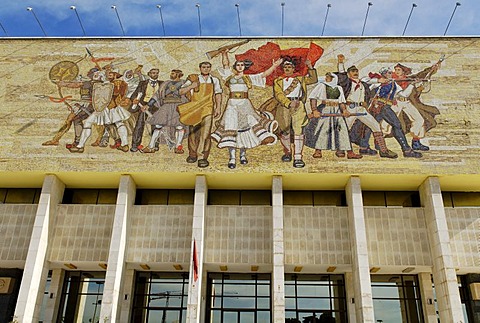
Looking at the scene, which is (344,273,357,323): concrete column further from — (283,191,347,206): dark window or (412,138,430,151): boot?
(412,138,430,151): boot

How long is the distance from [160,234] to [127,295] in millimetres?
3676

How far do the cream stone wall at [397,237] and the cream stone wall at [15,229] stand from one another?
55.9 feet

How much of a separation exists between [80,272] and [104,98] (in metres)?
9.48

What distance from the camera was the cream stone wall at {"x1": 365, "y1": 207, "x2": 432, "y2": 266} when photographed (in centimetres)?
2181

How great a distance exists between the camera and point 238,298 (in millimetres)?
23875

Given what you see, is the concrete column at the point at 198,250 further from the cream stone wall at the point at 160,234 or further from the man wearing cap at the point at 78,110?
the man wearing cap at the point at 78,110

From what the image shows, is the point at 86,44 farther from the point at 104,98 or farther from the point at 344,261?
the point at 344,261

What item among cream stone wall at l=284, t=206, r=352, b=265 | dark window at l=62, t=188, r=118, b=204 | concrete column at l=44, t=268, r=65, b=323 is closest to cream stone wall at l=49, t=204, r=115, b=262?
dark window at l=62, t=188, r=118, b=204

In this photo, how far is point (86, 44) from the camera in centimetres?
2534

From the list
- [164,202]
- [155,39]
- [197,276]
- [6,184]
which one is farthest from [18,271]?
[155,39]

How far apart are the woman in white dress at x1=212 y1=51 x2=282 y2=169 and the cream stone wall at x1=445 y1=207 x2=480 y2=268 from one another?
31.9 feet

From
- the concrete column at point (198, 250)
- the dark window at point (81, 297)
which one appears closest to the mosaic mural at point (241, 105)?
the concrete column at point (198, 250)

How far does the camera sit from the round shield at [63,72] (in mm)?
24625

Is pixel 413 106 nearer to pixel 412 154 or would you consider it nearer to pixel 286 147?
pixel 412 154
